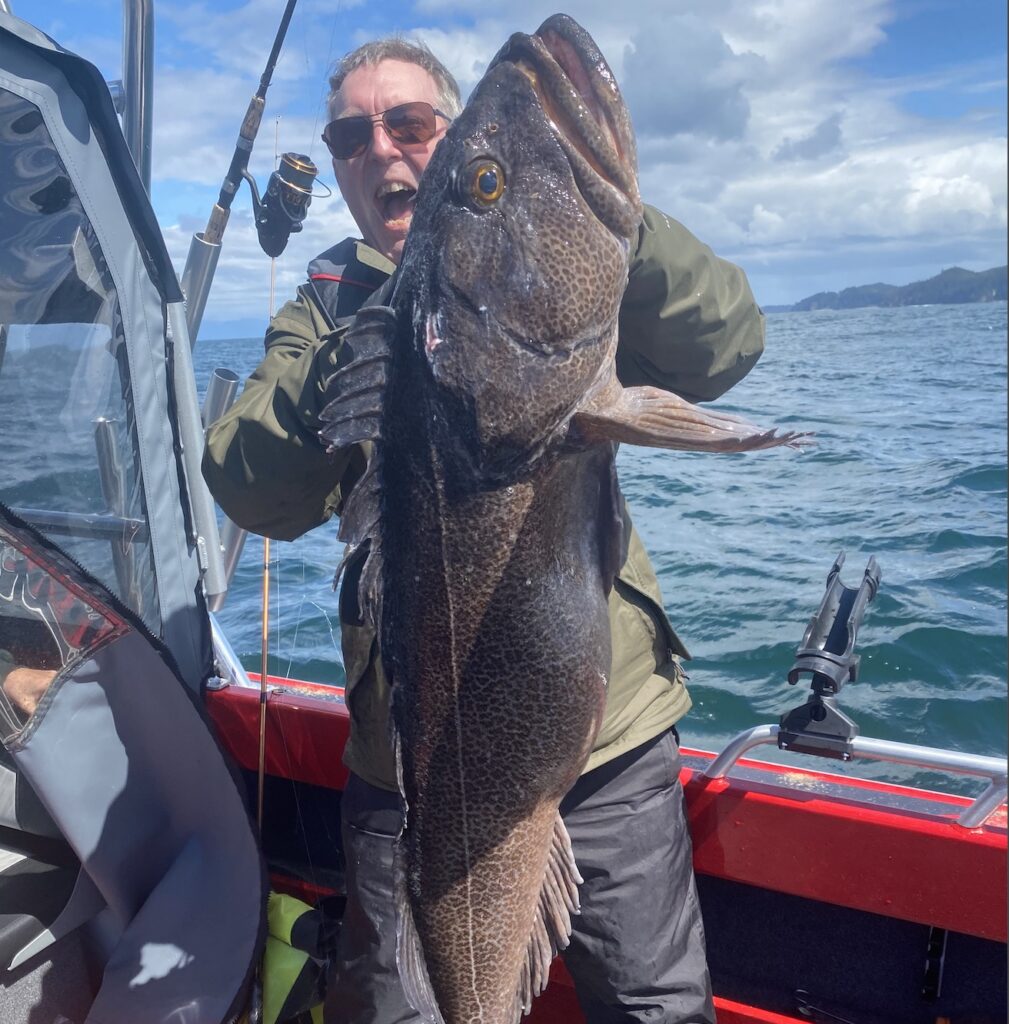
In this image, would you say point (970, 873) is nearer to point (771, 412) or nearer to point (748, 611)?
point (748, 611)

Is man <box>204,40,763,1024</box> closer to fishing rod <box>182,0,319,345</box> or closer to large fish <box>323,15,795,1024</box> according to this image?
large fish <box>323,15,795,1024</box>

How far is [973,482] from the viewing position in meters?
10.4

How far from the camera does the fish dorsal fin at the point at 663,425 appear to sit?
1509 millimetres

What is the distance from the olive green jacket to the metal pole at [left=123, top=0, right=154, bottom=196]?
1977 millimetres

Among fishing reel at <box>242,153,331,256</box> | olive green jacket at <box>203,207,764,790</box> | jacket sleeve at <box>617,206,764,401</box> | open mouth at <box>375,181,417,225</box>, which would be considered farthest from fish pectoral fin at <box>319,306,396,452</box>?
fishing reel at <box>242,153,331,256</box>

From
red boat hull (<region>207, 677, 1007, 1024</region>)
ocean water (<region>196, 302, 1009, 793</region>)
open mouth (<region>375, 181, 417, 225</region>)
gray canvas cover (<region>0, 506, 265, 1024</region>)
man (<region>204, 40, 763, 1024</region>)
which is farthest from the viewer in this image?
ocean water (<region>196, 302, 1009, 793</region>)

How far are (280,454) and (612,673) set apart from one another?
3.35ft

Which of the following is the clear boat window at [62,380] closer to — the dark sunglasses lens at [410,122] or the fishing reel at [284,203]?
the fishing reel at [284,203]

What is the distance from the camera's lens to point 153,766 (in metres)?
2.96

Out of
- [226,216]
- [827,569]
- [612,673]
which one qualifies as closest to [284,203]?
[226,216]

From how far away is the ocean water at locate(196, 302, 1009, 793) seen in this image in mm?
5785

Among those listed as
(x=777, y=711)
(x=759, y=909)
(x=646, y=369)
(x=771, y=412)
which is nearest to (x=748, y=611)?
(x=777, y=711)

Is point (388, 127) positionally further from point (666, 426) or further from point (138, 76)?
point (138, 76)

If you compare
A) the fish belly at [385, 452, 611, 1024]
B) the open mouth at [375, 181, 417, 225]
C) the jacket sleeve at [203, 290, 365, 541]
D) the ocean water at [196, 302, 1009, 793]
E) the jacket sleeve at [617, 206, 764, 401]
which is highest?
the open mouth at [375, 181, 417, 225]
